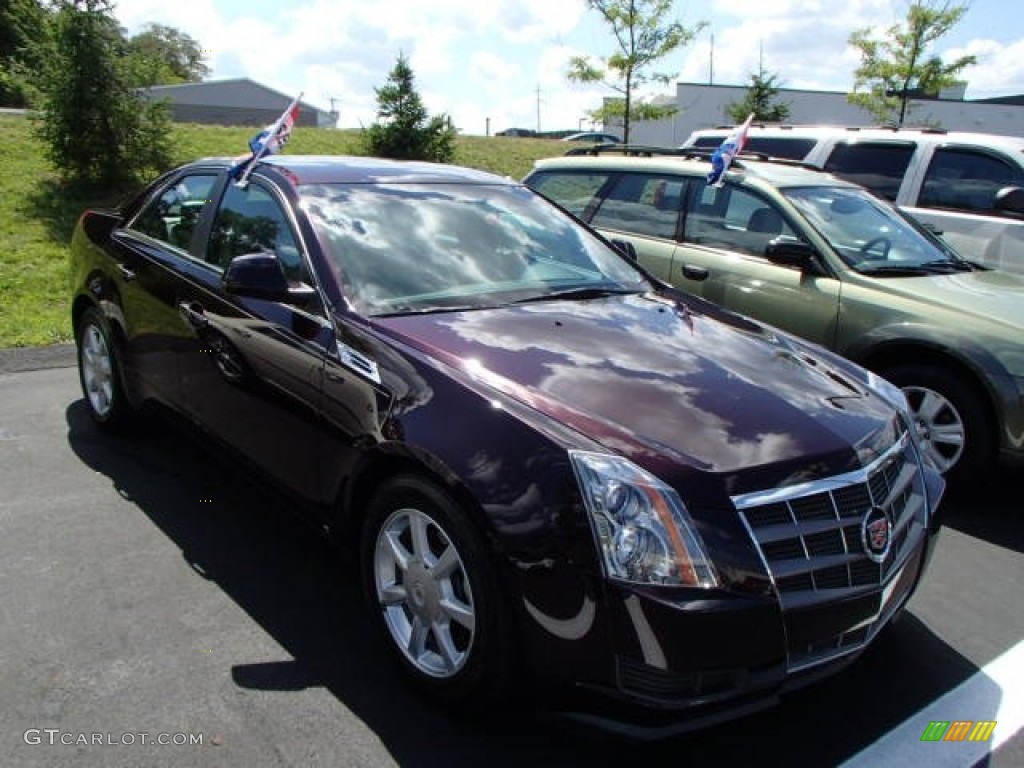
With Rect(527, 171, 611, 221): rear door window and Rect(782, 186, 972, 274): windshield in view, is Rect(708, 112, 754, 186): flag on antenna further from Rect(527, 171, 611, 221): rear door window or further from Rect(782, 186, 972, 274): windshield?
Rect(527, 171, 611, 221): rear door window

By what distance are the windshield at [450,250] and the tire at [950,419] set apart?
183 cm

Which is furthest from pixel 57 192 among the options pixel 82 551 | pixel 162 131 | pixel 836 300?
pixel 836 300

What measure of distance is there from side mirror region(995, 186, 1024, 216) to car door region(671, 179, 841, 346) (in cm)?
251

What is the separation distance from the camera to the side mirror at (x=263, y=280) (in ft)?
10.3

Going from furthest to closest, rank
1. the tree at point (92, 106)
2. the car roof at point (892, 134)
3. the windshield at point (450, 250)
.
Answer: the tree at point (92, 106), the car roof at point (892, 134), the windshield at point (450, 250)

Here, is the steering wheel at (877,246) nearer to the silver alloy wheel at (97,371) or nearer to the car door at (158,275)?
the car door at (158,275)

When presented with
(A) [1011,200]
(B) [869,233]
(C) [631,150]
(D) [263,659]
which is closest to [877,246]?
(B) [869,233]

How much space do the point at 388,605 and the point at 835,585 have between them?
4.61ft

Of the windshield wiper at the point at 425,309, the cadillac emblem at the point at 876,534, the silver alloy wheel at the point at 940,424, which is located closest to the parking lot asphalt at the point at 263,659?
the silver alloy wheel at the point at 940,424

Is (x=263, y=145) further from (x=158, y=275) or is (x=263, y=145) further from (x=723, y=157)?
(x=723, y=157)

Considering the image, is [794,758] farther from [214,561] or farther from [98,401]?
[98,401]

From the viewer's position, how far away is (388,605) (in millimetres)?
2828

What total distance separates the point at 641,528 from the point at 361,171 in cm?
241

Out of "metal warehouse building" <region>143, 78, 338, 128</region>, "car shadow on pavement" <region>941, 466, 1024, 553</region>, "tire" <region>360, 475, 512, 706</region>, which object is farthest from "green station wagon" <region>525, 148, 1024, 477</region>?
"metal warehouse building" <region>143, 78, 338, 128</region>
